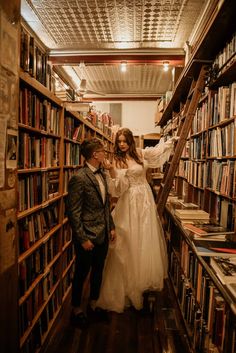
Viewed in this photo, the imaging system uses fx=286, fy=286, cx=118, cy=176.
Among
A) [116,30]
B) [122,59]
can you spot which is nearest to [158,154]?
[116,30]

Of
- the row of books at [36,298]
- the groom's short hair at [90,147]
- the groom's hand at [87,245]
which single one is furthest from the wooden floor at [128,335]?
the groom's short hair at [90,147]

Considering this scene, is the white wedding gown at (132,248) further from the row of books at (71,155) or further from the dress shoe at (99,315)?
the row of books at (71,155)

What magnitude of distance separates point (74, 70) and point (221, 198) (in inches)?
169

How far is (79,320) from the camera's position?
2.21 m

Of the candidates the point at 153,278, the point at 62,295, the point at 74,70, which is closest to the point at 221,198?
the point at 153,278

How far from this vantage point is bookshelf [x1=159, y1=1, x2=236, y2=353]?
1.47 meters

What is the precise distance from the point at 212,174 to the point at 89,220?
103cm

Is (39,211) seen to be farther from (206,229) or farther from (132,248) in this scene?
(206,229)

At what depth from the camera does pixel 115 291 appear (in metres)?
2.34

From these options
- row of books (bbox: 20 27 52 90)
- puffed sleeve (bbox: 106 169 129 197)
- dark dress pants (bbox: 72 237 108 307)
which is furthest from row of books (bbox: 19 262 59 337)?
row of books (bbox: 20 27 52 90)

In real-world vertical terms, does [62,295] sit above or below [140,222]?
below

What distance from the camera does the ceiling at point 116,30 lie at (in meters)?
3.03

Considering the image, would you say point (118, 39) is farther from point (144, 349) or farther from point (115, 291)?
point (144, 349)

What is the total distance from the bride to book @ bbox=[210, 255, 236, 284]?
110cm
